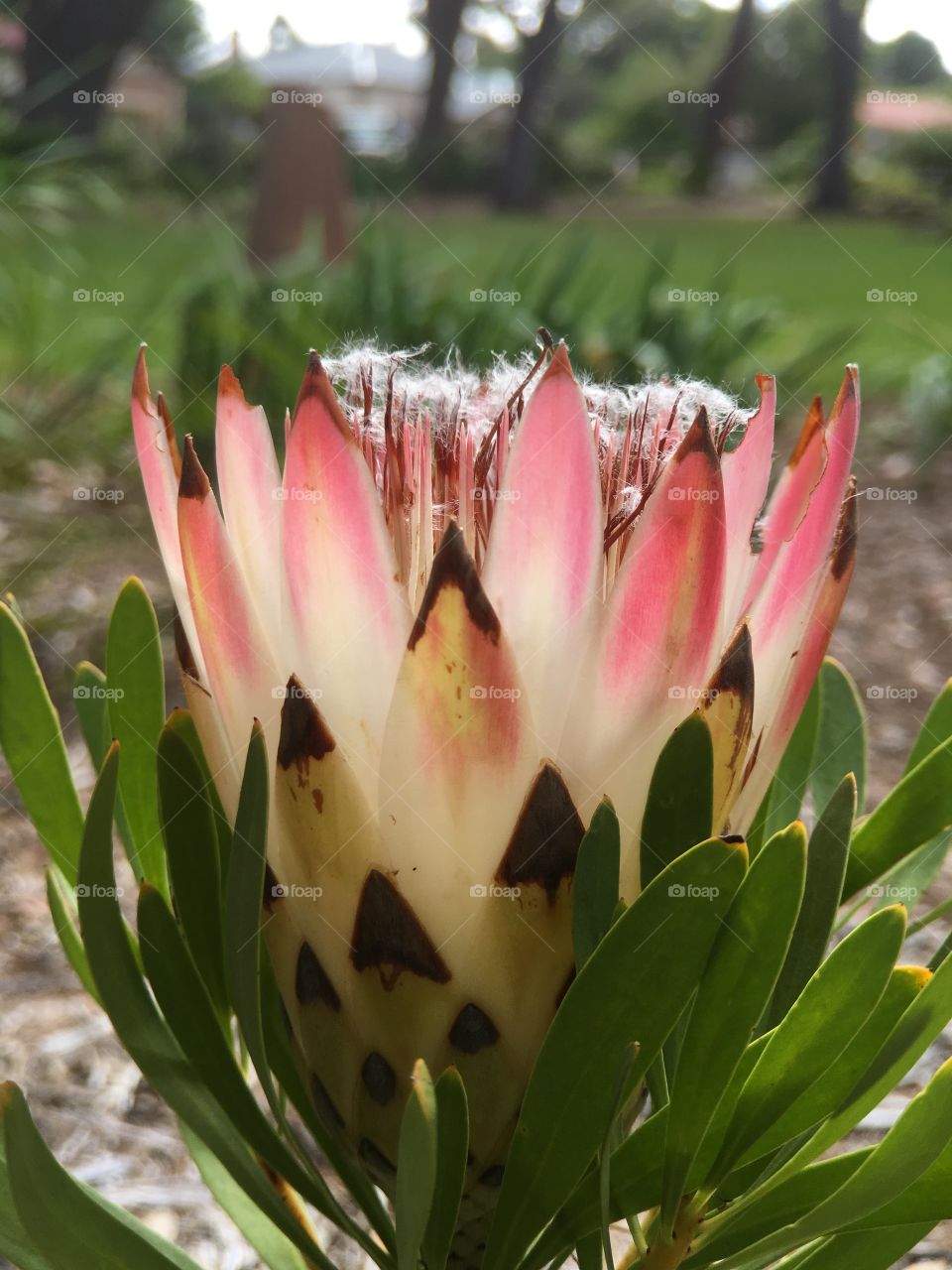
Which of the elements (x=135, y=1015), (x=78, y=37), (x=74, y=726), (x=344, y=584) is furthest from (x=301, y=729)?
(x=78, y=37)

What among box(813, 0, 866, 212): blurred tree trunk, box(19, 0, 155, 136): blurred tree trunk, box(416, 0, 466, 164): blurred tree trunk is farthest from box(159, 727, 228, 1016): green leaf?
box(416, 0, 466, 164): blurred tree trunk

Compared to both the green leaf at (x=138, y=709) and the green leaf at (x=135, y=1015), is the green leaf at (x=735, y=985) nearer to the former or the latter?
the green leaf at (x=135, y=1015)

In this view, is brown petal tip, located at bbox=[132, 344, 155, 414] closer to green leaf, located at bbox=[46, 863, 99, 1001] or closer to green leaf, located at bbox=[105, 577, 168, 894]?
green leaf, located at bbox=[105, 577, 168, 894]

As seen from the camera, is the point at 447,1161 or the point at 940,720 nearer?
the point at 447,1161

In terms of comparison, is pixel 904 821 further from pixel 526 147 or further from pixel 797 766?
pixel 526 147

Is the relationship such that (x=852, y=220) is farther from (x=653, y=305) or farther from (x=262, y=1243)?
(x=262, y=1243)

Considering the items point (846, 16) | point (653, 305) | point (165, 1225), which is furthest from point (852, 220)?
point (165, 1225)
